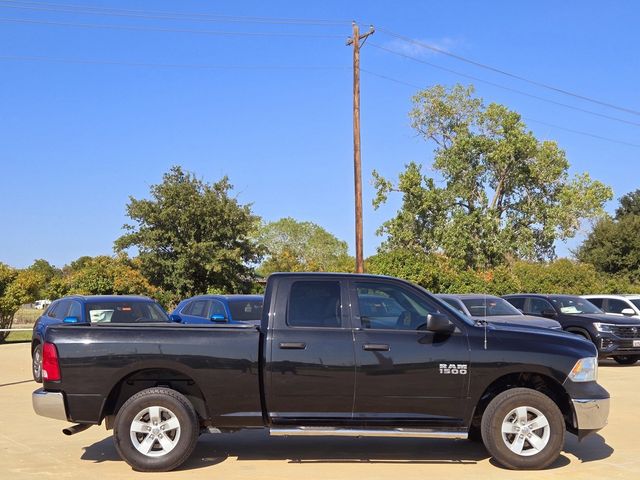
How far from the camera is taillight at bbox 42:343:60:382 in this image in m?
7.14

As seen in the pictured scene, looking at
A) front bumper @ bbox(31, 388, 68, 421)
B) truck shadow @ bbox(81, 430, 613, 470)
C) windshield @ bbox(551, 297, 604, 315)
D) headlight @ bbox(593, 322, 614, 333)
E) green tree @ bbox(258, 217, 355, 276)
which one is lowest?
truck shadow @ bbox(81, 430, 613, 470)

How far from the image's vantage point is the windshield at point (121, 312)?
13688mm

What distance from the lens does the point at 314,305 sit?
24.6 ft

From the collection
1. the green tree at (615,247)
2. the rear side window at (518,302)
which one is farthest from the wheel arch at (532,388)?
the green tree at (615,247)

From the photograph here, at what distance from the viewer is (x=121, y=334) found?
724cm

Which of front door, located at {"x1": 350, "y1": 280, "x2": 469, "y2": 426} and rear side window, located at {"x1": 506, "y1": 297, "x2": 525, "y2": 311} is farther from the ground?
rear side window, located at {"x1": 506, "y1": 297, "x2": 525, "y2": 311}

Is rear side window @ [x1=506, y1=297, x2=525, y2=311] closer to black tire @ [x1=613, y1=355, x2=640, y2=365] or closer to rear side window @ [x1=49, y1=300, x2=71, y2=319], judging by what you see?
black tire @ [x1=613, y1=355, x2=640, y2=365]

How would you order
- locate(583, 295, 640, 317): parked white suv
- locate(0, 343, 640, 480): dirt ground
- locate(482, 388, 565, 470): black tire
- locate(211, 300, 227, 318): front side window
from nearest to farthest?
locate(0, 343, 640, 480): dirt ground → locate(482, 388, 565, 470): black tire → locate(211, 300, 227, 318): front side window → locate(583, 295, 640, 317): parked white suv

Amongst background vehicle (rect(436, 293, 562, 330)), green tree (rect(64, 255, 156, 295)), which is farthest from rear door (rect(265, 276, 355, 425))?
green tree (rect(64, 255, 156, 295))

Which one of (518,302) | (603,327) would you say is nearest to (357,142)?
(518,302)

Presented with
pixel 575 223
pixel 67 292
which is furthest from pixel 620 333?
pixel 575 223

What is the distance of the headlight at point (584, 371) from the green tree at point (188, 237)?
24.3m

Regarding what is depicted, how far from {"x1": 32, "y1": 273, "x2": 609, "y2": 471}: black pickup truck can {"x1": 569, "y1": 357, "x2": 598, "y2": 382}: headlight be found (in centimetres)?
1

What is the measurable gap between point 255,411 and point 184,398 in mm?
725
